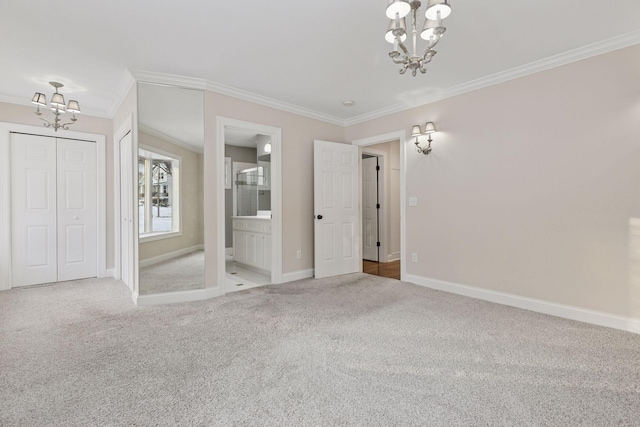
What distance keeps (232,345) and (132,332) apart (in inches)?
37.7

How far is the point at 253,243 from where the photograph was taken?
4.91 meters

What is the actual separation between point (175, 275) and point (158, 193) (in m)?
1.04

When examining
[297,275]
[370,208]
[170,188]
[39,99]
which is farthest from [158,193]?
[370,208]

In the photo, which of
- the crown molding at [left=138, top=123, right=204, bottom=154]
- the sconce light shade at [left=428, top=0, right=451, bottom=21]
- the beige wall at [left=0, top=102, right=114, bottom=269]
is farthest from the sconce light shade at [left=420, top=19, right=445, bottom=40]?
the beige wall at [left=0, top=102, right=114, bottom=269]

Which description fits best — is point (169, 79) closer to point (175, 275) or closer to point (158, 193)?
point (158, 193)

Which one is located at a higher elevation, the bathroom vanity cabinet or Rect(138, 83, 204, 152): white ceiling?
Rect(138, 83, 204, 152): white ceiling

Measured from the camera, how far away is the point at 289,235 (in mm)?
4391

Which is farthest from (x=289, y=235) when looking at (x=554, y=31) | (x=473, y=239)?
(x=554, y=31)

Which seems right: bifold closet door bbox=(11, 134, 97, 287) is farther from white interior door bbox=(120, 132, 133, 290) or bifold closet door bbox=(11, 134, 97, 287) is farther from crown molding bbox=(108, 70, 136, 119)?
crown molding bbox=(108, 70, 136, 119)

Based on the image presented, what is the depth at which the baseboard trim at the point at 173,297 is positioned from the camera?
330cm

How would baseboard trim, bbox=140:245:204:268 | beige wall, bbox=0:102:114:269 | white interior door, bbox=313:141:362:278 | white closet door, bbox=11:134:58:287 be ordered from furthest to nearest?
1. white interior door, bbox=313:141:362:278
2. beige wall, bbox=0:102:114:269
3. white closet door, bbox=11:134:58:287
4. baseboard trim, bbox=140:245:204:268

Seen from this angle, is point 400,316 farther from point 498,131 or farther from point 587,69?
point 587,69

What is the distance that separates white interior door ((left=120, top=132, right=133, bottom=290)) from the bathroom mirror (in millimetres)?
466

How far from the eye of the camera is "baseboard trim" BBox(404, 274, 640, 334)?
2654 millimetres
